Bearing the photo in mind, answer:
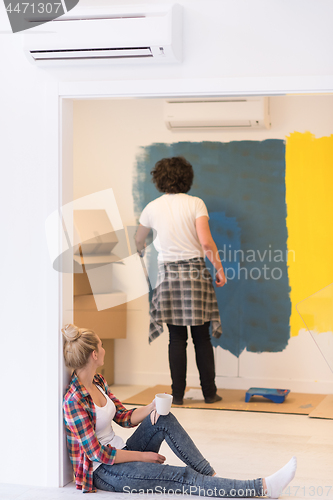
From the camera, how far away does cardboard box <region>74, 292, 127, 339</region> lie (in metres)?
3.60

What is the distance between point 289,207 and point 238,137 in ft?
1.92

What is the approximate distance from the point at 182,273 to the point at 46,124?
144cm

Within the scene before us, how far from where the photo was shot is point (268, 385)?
378cm

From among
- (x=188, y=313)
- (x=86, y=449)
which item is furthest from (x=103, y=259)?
(x=86, y=449)

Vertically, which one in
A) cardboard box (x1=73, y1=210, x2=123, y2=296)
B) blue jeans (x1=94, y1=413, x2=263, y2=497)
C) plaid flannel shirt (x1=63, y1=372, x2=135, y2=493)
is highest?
cardboard box (x1=73, y1=210, x2=123, y2=296)

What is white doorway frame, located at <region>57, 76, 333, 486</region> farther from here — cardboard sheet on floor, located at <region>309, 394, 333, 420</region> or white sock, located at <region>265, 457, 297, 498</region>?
cardboard sheet on floor, located at <region>309, 394, 333, 420</region>

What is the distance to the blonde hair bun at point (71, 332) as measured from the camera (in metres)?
2.12

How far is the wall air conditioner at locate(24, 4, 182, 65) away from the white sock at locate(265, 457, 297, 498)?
4.93 ft

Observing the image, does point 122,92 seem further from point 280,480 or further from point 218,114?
point 218,114

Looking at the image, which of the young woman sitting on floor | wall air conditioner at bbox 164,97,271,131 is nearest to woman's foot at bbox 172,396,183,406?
the young woman sitting on floor

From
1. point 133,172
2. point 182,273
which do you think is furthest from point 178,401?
point 133,172

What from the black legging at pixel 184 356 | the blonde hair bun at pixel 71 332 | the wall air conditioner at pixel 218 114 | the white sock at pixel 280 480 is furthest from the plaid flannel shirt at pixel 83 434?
the wall air conditioner at pixel 218 114

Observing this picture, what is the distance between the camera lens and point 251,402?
3447mm

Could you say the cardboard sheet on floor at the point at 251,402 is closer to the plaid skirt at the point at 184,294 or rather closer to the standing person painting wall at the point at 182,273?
the standing person painting wall at the point at 182,273
